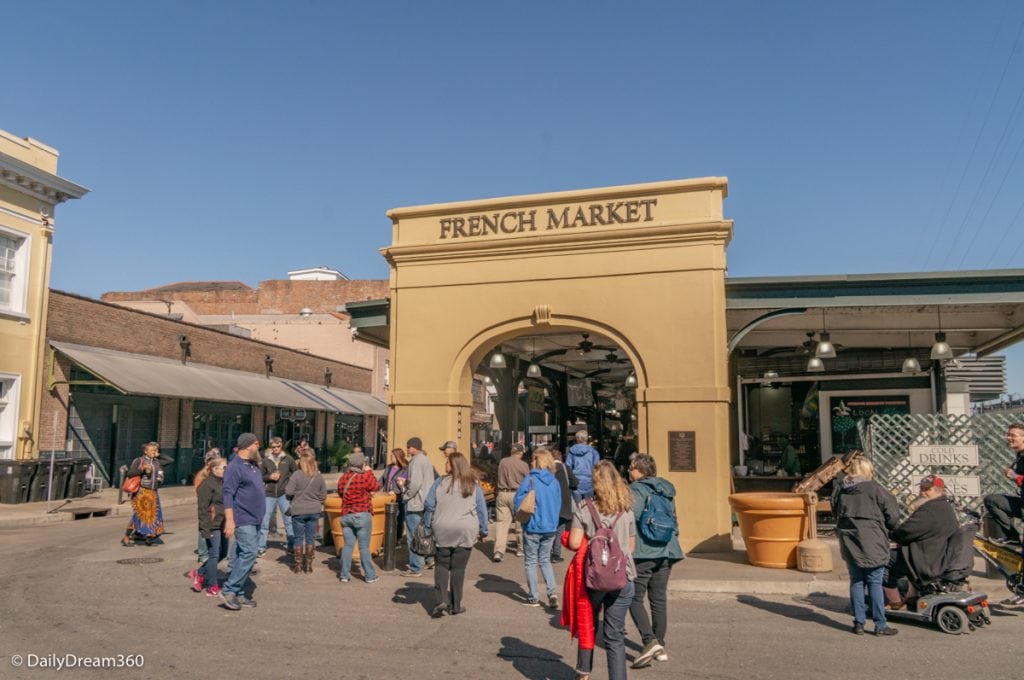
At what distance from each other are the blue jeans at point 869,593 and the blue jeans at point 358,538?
5453 millimetres

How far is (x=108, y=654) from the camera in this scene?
20.9ft

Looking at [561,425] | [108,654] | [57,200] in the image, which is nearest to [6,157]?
[57,200]

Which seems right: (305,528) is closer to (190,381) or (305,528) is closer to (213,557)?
(213,557)

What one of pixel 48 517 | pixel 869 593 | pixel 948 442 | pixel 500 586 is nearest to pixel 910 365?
pixel 948 442

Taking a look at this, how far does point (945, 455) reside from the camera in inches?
402

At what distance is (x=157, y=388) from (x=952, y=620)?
2019 centimetres

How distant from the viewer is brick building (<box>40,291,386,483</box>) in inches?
827

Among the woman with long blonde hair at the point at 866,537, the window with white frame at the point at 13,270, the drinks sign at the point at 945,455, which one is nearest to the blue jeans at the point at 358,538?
the woman with long blonde hair at the point at 866,537

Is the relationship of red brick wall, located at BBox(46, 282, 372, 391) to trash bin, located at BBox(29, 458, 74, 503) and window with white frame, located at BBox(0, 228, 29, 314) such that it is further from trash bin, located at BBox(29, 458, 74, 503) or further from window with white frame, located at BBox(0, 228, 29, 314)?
trash bin, located at BBox(29, 458, 74, 503)

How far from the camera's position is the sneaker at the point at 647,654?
20.0 ft

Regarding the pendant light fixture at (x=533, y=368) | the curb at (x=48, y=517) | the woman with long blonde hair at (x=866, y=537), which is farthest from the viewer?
the pendant light fixture at (x=533, y=368)

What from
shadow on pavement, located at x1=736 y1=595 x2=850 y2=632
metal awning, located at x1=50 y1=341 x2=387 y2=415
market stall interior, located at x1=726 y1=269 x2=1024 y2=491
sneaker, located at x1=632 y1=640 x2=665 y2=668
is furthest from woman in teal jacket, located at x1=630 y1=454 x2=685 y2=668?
metal awning, located at x1=50 y1=341 x2=387 y2=415

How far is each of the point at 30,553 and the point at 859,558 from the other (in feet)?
37.6

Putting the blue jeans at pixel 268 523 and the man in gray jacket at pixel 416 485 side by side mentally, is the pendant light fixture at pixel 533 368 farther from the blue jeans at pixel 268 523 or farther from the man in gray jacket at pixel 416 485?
the man in gray jacket at pixel 416 485
